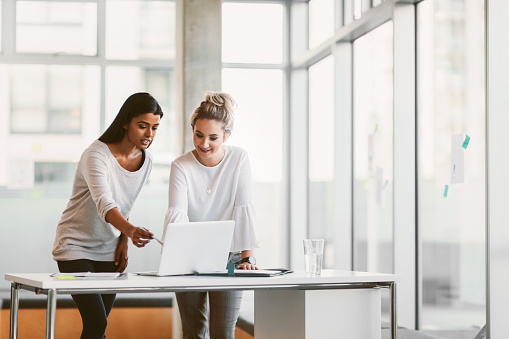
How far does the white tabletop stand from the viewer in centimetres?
240

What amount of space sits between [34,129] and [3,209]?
689 millimetres

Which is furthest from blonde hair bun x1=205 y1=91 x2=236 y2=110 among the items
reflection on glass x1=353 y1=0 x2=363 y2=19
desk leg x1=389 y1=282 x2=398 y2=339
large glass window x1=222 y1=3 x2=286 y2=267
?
large glass window x1=222 y1=3 x2=286 y2=267

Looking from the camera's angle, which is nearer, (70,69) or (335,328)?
(335,328)

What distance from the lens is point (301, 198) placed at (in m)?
6.40

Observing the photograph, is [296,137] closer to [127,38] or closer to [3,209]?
[127,38]

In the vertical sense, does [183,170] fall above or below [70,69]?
below

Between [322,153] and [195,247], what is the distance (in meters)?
3.50

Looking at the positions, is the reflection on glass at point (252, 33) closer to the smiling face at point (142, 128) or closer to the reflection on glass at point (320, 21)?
the reflection on glass at point (320, 21)

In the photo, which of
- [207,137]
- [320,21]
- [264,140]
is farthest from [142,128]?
[264,140]

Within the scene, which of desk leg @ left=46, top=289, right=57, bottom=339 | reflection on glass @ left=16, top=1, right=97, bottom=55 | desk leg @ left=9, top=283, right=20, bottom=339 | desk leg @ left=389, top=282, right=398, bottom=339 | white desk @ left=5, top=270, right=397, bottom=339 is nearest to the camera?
desk leg @ left=46, top=289, right=57, bottom=339

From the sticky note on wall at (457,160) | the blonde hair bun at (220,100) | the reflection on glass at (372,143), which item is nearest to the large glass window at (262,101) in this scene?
the reflection on glass at (372,143)

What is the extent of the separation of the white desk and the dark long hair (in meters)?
0.62

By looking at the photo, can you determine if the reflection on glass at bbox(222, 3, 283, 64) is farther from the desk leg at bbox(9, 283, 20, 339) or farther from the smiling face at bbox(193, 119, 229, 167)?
the desk leg at bbox(9, 283, 20, 339)

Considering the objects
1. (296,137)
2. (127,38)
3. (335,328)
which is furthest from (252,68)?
(335,328)
